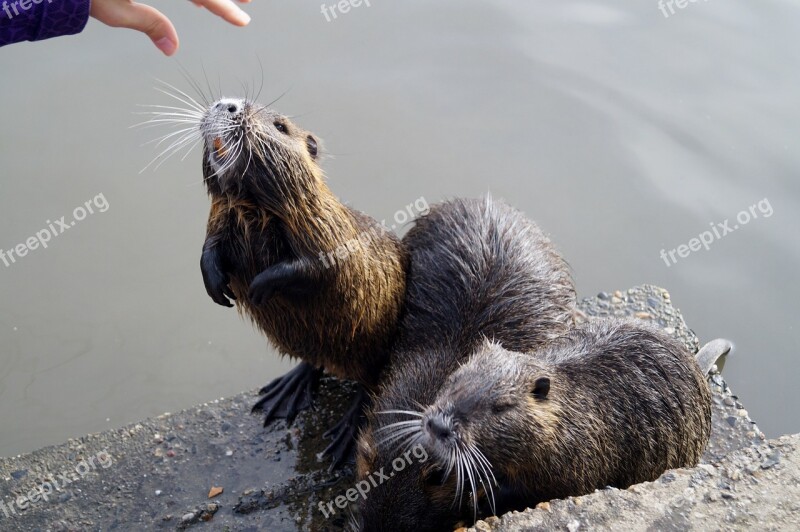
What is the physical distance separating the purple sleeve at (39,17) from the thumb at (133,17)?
0.24 ft

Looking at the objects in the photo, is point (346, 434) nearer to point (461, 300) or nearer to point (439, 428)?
point (461, 300)

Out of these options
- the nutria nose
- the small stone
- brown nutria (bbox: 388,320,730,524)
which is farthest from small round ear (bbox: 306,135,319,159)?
the small stone

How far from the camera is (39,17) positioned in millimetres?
2863

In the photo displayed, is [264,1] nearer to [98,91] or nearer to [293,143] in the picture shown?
[98,91]

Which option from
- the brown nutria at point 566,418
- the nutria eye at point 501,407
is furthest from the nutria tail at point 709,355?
the nutria eye at point 501,407

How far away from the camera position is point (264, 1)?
20.1 feet

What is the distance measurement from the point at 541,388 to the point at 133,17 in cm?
201

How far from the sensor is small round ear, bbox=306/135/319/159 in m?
3.34

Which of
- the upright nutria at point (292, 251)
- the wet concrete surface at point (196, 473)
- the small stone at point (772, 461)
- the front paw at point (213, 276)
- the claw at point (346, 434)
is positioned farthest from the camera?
the claw at point (346, 434)

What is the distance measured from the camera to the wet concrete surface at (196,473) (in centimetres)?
332

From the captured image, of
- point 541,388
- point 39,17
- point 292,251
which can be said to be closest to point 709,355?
point 541,388

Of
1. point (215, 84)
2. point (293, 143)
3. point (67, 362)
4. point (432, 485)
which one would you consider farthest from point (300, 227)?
point (215, 84)

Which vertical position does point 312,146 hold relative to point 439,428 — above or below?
above

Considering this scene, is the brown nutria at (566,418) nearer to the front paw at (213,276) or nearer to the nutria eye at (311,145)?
the front paw at (213,276)
